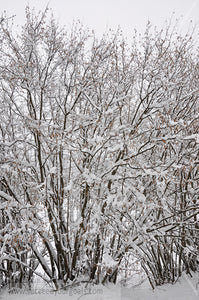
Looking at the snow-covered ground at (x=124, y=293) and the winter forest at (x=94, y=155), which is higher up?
the winter forest at (x=94, y=155)

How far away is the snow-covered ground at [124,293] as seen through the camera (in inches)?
167

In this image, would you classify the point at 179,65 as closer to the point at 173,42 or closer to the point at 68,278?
the point at 173,42

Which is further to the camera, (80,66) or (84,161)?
(80,66)

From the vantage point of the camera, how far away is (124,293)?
5.00 metres

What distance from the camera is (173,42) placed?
213 inches

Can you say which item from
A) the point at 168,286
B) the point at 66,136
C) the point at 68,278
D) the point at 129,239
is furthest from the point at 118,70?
the point at 168,286

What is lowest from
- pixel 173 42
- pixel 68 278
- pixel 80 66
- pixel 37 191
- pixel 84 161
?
pixel 68 278

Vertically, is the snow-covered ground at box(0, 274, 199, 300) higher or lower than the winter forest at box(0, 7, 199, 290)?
lower

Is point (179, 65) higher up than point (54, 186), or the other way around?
point (179, 65)

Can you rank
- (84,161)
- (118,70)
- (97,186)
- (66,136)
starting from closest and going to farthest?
(66,136), (97,186), (84,161), (118,70)

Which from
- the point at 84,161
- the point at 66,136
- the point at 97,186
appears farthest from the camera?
the point at 84,161

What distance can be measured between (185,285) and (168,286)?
1.51ft

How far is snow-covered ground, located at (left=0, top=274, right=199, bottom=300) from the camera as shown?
13.9ft

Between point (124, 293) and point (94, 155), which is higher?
point (94, 155)
